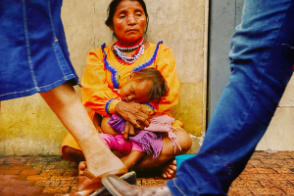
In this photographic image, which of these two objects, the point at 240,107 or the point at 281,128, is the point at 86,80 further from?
the point at 281,128

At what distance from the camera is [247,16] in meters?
1.38

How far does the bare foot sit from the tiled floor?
0.06 m

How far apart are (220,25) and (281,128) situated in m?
1.18

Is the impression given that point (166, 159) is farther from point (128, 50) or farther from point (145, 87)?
point (128, 50)

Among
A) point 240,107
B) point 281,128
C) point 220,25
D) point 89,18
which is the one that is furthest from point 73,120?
point 281,128

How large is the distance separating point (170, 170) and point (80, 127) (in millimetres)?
1144

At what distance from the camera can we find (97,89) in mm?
2664

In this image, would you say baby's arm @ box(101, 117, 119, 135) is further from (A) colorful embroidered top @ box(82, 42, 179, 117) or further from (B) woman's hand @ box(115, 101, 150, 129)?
(B) woman's hand @ box(115, 101, 150, 129)

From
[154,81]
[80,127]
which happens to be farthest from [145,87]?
[80,127]

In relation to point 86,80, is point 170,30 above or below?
above

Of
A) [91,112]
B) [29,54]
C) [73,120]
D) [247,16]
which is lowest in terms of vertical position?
[91,112]

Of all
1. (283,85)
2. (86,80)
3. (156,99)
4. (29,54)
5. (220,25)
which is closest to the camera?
(283,85)

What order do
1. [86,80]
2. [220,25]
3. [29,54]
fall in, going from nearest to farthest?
[29,54] → [86,80] → [220,25]

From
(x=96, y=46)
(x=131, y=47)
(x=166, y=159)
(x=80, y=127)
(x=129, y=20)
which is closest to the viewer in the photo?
(x=80, y=127)
